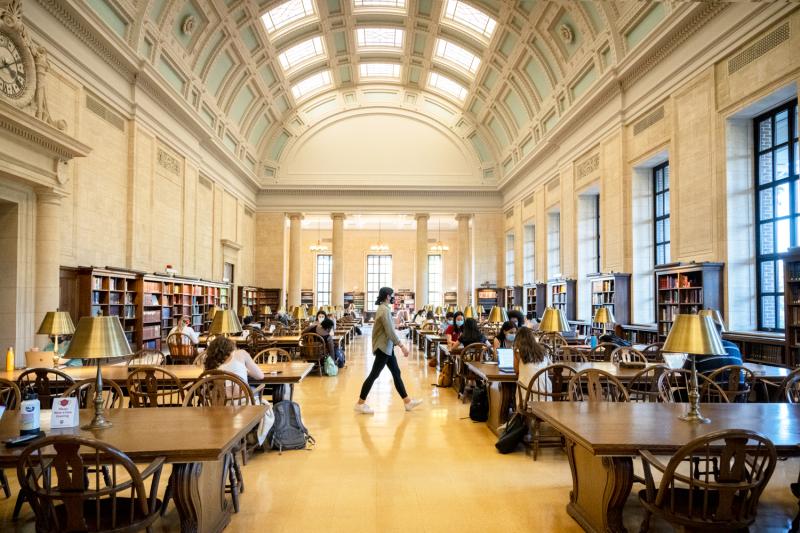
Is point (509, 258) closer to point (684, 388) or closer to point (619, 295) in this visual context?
point (619, 295)

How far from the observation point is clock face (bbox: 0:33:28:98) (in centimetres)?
659

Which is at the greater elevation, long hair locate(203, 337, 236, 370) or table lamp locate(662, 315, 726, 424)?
table lamp locate(662, 315, 726, 424)

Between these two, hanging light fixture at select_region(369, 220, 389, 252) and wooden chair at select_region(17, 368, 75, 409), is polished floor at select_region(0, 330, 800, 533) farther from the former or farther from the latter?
hanging light fixture at select_region(369, 220, 389, 252)

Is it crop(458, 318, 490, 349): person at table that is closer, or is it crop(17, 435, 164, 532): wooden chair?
crop(17, 435, 164, 532): wooden chair

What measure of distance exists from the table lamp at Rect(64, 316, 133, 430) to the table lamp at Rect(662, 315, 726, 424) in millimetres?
A: 2913

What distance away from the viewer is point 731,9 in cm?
779

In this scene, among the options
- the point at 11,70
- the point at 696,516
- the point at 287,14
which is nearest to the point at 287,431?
the point at 696,516

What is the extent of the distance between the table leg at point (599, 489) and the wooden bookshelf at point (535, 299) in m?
12.9

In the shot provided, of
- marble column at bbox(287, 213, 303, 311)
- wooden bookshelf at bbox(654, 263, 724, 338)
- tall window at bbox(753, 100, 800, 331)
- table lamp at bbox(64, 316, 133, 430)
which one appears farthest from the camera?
marble column at bbox(287, 213, 303, 311)

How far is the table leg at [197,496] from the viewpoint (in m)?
2.69

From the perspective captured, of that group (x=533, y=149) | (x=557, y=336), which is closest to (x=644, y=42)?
(x=557, y=336)

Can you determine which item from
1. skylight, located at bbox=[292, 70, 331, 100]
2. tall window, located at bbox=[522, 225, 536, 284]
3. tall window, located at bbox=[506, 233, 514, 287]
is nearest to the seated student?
tall window, located at bbox=[522, 225, 536, 284]

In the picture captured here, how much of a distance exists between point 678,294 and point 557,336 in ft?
6.97

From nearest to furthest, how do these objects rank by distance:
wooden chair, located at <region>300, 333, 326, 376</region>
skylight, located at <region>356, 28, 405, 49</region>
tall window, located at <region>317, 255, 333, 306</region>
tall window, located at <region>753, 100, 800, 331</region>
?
1. tall window, located at <region>753, 100, 800, 331</region>
2. wooden chair, located at <region>300, 333, 326, 376</region>
3. skylight, located at <region>356, 28, 405, 49</region>
4. tall window, located at <region>317, 255, 333, 306</region>
